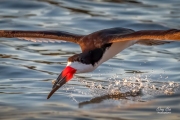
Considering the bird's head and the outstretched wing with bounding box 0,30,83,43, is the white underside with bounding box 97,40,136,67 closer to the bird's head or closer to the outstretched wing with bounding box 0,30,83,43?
the bird's head

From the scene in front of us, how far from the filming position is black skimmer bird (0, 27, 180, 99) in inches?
352

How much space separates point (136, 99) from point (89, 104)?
77cm

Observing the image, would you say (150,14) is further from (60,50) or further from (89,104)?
(89,104)

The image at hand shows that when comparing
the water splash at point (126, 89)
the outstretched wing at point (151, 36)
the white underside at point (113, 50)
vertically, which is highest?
the outstretched wing at point (151, 36)

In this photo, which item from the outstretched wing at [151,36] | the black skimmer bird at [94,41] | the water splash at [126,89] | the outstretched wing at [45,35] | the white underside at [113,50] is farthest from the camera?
the outstretched wing at [45,35]

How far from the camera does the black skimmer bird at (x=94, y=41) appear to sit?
8930 mm

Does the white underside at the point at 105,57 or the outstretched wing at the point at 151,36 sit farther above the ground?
the outstretched wing at the point at 151,36

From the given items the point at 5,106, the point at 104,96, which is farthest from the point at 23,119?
the point at 104,96

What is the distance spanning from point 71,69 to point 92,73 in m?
2.73

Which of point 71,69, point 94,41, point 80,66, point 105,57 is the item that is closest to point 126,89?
point 105,57

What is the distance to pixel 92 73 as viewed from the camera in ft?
38.3

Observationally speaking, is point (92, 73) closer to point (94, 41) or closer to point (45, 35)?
point (45, 35)

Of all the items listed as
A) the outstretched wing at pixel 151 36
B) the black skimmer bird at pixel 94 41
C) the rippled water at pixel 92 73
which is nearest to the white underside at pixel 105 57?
the black skimmer bird at pixel 94 41

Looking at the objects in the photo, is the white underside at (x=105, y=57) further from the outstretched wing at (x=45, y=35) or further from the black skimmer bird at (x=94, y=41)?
the outstretched wing at (x=45, y=35)
